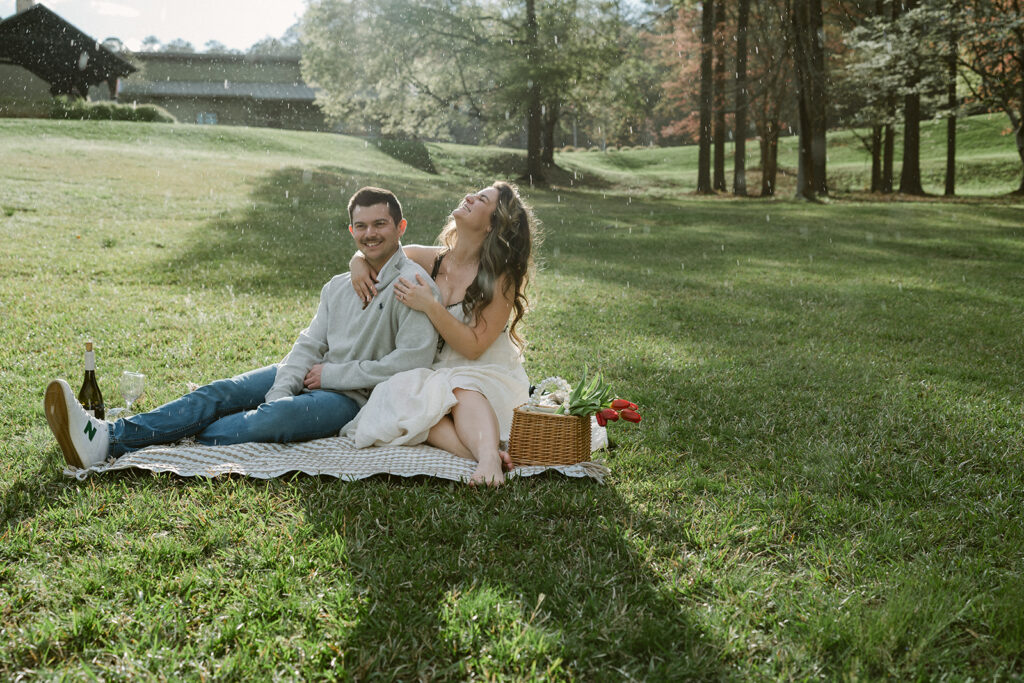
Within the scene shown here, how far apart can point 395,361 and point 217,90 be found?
45247 millimetres

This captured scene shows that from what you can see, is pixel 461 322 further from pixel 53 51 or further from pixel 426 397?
pixel 53 51

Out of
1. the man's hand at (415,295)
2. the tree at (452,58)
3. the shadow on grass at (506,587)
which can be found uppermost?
the tree at (452,58)

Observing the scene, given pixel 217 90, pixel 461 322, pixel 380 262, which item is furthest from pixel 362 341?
pixel 217 90

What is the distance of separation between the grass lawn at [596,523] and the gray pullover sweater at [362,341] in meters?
0.73

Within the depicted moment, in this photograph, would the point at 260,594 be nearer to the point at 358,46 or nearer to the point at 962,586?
the point at 962,586

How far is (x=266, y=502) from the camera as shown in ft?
10.4

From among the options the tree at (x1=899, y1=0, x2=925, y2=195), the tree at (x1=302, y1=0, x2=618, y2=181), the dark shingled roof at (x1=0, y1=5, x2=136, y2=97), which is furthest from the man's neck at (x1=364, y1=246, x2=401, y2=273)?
the dark shingled roof at (x1=0, y1=5, x2=136, y2=97)

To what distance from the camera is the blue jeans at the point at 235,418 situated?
3756 mm

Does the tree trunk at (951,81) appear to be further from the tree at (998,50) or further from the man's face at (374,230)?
the man's face at (374,230)

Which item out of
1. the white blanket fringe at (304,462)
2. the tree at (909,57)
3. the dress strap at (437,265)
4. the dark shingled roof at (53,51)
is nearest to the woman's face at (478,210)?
the dress strap at (437,265)

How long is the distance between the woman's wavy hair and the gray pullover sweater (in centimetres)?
28

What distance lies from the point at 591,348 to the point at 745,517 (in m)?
3.29

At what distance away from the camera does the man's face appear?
4.03m

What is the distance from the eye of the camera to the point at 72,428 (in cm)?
332
